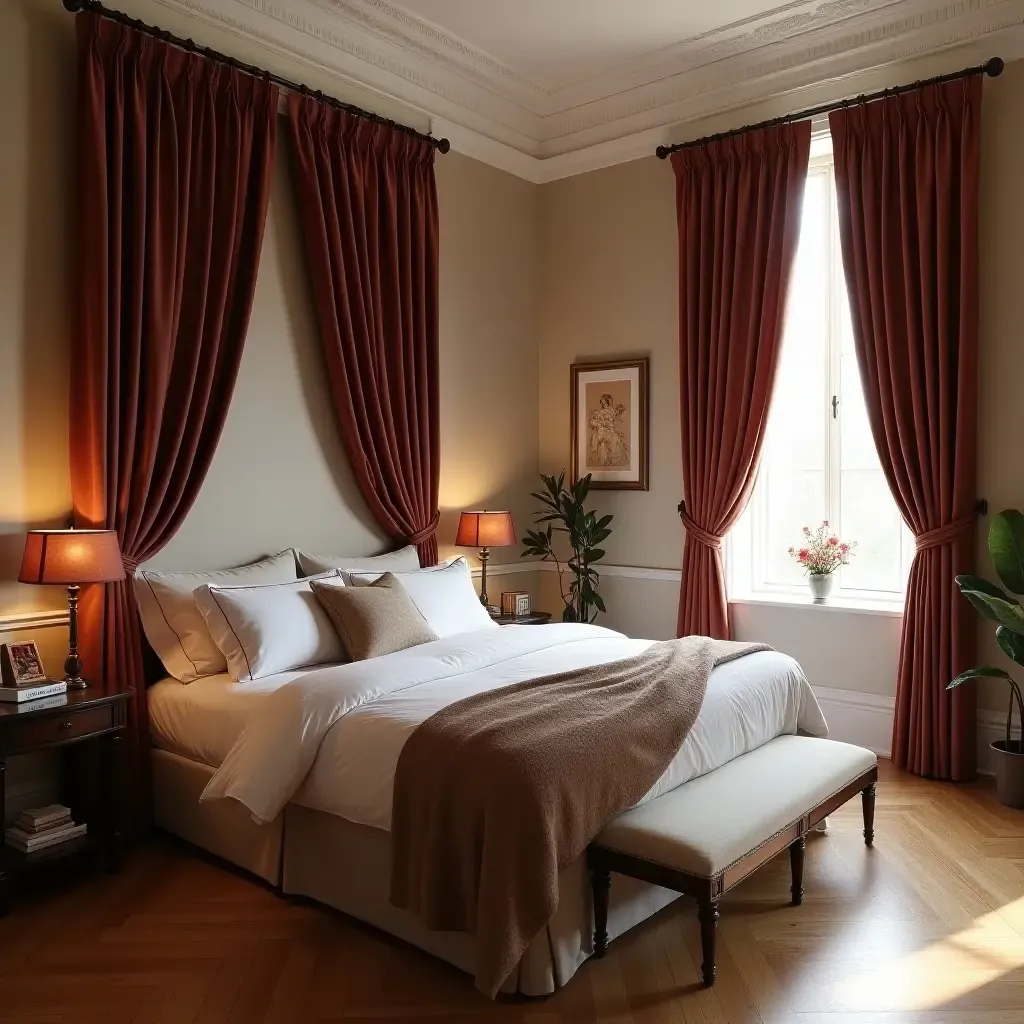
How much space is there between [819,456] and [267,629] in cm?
322

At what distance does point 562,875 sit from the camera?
2.74 meters

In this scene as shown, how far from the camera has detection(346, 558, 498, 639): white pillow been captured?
438 cm

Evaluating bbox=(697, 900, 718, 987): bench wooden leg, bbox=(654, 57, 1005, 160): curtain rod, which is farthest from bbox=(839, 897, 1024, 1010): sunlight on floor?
bbox=(654, 57, 1005, 160): curtain rod

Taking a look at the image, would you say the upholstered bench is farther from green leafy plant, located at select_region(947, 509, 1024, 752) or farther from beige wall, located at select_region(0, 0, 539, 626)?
beige wall, located at select_region(0, 0, 539, 626)

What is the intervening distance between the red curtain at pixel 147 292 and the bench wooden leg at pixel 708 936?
231cm

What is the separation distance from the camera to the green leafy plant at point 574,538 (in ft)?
18.9

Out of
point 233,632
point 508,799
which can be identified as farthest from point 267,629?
point 508,799

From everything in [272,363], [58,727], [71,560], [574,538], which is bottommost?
[58,727]

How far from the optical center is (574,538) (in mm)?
5781

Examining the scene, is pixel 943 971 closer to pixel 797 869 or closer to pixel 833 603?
pixel 797 869

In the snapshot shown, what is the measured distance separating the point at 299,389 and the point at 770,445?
267 cm

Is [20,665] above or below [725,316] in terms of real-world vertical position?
below

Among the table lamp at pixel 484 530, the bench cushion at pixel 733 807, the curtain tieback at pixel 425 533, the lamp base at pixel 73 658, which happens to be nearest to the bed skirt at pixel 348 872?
the bench cushion at pixel 733 807

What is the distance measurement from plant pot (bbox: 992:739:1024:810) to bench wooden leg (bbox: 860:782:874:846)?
885 mm
